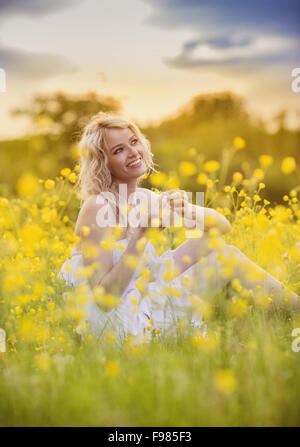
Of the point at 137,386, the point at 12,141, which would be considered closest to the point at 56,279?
the point at 137,386

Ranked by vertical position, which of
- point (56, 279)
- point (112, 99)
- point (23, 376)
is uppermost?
point (112, 99)

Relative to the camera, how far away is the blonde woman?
2057 millimetres

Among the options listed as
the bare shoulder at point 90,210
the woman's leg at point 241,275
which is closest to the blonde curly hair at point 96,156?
the bare shoulder at point 90,210

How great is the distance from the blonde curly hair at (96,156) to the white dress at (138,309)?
1.07 ft

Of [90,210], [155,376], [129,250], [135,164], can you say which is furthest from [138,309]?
[135,164]

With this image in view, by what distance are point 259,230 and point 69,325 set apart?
1.28 metres

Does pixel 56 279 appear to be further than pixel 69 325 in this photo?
Yes

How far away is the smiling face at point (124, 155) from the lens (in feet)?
7.70

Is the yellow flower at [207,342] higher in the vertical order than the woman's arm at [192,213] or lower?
lower

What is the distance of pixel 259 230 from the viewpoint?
8.70ft

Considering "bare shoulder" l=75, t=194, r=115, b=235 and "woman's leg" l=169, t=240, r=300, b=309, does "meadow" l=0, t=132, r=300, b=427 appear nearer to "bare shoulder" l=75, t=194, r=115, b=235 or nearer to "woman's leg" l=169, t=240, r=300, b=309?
"woman's leg" l=169, t=240, r=300, b=309

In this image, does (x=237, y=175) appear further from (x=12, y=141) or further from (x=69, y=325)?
(x=12, y=141)

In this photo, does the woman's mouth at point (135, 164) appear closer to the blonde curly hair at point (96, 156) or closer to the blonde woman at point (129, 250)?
the blonde woman at point (129, 250)
